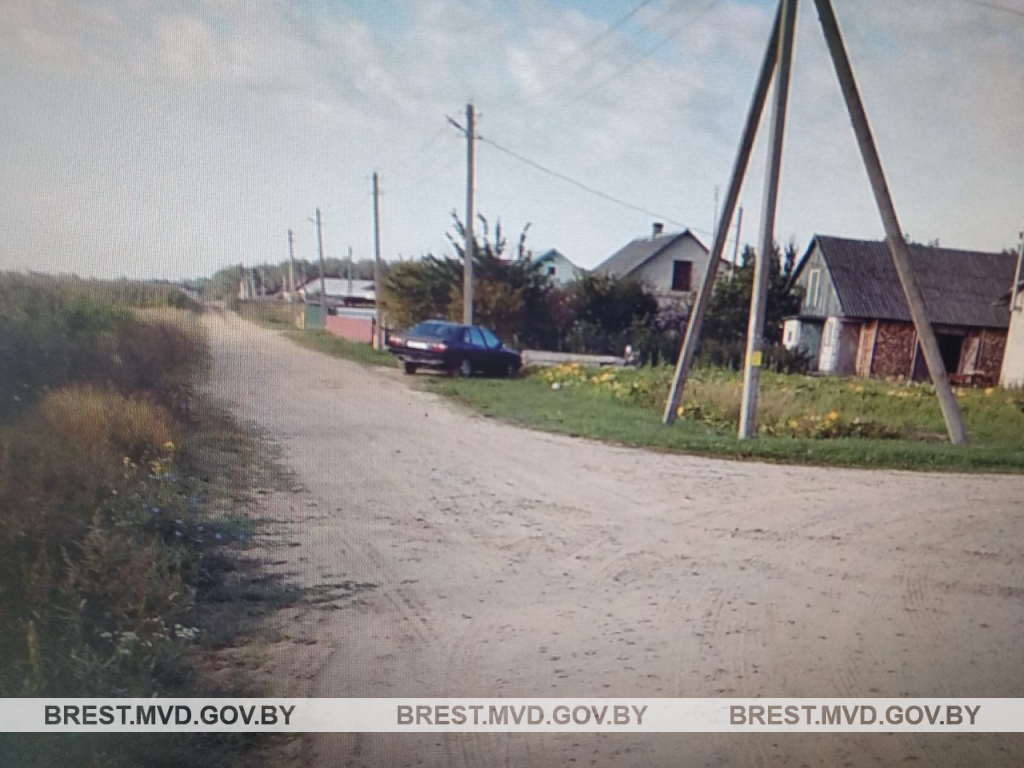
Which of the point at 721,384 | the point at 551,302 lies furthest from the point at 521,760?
the point at 721,384

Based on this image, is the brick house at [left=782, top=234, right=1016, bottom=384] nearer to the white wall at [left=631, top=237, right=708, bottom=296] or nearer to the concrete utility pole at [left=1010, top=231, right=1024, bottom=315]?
the concrete utility pole at [left=1010, top=231, right=1024, bottom=315]

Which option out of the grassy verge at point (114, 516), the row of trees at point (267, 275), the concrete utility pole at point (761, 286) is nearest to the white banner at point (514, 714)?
the grassy verge at point (114, 516)

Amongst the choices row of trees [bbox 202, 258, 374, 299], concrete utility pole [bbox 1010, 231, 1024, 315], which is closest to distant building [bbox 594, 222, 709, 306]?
row of trees [bbox 202, 258, 374, 299]

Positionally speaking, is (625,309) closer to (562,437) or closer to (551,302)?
(551,302)

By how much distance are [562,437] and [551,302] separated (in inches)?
34.2

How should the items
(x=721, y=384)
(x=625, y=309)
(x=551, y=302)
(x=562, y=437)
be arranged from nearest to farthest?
(x=551, y=302), (x=625, y=309), (x=562, y=437), (x=721, y=384)

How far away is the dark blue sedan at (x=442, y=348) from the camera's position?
199 cm

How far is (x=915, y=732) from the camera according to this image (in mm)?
1262

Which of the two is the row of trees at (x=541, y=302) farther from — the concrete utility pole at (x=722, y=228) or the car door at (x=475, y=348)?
the concrete utility pole at (x=722, y=228)

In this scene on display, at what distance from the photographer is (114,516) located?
49.6 inches

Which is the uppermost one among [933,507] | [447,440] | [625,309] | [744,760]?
[625,309]

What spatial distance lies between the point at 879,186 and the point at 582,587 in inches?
64.1

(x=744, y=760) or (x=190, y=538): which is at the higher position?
(x=190, y=538)

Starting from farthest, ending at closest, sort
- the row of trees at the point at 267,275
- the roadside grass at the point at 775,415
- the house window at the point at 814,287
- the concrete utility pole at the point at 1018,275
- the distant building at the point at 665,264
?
the house window at the point at 814,287 < the roadside grass at the point at 775,415 < the distant building at the point at 665,264 < the concrete utility pole at the point at 1018,275 < the row of trees at the point at 267,275
